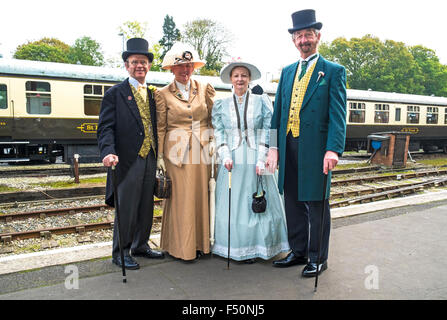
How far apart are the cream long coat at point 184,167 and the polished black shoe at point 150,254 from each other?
0.11m

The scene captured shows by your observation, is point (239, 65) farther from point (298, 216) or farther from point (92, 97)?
point (92, 97)

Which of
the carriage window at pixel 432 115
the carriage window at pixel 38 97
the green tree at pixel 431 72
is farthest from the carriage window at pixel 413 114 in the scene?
the green tree at pixel 431 72

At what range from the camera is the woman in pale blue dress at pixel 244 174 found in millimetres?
3709

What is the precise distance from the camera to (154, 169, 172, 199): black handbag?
3648 millimetres

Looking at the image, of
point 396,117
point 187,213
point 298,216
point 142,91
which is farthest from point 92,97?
point 396,117

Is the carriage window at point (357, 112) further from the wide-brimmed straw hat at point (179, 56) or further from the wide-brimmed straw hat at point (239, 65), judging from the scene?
the wide-brimmed straw hat at point (179, 56)

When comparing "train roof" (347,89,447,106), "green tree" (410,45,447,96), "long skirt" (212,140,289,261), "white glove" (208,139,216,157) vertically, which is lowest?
"long skirt" (212,140,289,261)

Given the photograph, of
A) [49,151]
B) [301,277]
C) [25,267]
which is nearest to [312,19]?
[301,277]

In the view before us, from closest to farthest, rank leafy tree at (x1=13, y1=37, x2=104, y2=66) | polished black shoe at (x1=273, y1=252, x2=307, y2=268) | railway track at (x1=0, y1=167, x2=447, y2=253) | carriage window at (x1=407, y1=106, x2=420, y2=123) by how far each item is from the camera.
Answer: polished black shoe at (x1=273, y1=252, x2=307, y2=268) → railway track at (x1=0, y1=167, x2=447, y2=253) → carriage window at (x1=407, y1=106, x2=420, y2=123) → leafy tree at (x1=13, y1=37, x2=104, y2=66)

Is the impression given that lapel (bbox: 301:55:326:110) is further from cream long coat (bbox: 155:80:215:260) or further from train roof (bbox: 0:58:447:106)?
train roof (bbox: 0:58:447:106)

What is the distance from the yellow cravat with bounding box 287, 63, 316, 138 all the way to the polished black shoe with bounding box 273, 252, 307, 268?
124cm

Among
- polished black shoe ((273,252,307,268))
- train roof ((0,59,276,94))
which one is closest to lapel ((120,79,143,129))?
polished black shoe ((273,252,307,268))

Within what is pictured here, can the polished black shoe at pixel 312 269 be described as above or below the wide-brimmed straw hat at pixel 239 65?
below

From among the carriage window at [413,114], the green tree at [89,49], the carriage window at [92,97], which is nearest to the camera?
the carriage window at [92,97]
